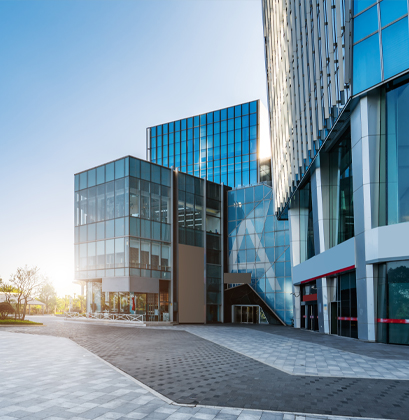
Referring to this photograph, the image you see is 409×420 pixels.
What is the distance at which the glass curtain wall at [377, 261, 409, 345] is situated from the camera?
64.5 feet

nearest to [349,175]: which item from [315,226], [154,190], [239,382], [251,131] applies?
[315,226]

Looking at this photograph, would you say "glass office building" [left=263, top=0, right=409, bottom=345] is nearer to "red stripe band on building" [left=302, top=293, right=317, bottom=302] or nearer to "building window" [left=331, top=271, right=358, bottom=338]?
"building window" [left=331, top=271, right=358, bottom=338]

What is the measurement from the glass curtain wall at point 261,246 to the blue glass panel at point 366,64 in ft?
85.3

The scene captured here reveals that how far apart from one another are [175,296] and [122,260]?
7094 mm

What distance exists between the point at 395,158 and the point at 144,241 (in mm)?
26546

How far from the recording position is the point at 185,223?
46375 millimetres

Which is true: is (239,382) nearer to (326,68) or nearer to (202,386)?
(202,386)

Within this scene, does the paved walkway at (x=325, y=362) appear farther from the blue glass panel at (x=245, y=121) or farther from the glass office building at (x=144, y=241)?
the blue glass panel at (x=245, y=121)

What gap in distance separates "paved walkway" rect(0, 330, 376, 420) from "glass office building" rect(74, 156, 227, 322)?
2734 cm

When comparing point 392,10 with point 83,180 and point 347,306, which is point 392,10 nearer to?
point 347,306

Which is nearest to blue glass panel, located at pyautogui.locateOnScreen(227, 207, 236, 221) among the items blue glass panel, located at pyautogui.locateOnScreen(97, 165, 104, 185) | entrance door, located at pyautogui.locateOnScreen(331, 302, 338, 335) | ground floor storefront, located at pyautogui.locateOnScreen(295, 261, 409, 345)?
blue glass panel, located at pyautogui.locateOnScreen(97, 165, 104, 185)

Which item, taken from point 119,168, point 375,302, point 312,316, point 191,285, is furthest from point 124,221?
point 375,302

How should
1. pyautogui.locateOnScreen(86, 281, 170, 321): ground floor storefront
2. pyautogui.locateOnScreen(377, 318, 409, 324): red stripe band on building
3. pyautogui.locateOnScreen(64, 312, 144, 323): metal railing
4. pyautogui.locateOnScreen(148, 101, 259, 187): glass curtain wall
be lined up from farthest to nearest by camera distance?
pyautogui.locateOnScreen(148, 101, 259, 187): glass curtain wall, pyautogui.locateOnScreen(86, 281, 170, 321): ground floor storefront, pyautogui.locateOnScreen(64, 312, 144, 323): metal railing, pyautogui.locateOnScreen(377, 318, 409, 324): red stripe band on building

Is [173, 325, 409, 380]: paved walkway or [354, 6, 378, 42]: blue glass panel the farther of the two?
[354, 6, 378, 42]: blue glass panel
